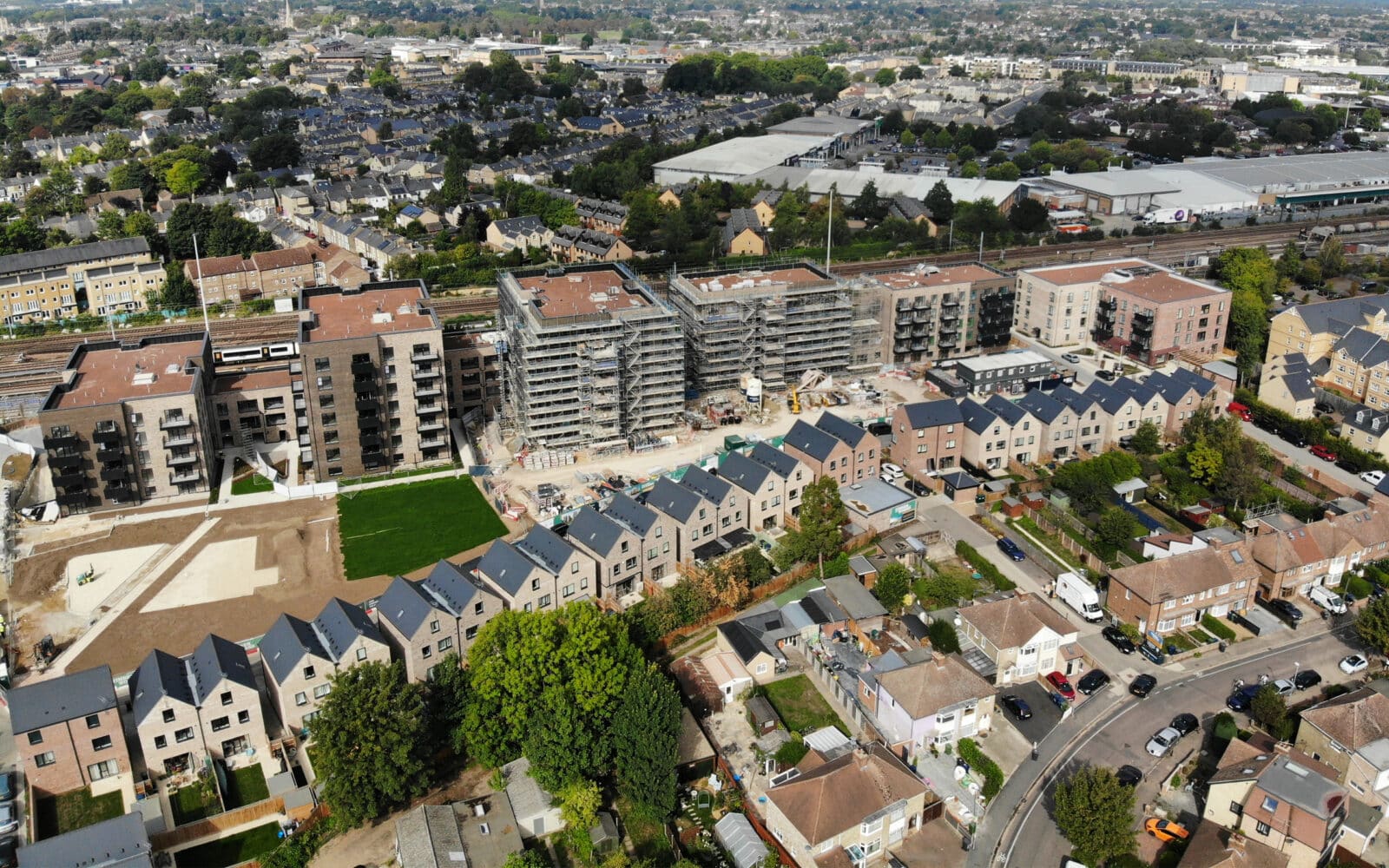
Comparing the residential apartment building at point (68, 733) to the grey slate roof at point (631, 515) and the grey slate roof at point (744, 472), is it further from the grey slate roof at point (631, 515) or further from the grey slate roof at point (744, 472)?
the grey slate roof at point (744, 472)

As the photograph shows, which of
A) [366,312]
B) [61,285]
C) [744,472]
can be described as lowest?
[744,472]

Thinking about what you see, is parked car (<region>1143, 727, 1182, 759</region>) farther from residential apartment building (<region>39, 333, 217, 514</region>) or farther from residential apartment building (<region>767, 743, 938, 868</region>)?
residential apartment building (<region>39, 333, 217, 514</region>)

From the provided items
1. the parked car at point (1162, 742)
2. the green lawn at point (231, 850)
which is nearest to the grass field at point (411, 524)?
the green lawn at point (231, 850)

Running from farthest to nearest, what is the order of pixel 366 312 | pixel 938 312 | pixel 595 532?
pixel 938 312 < pixel 366 312 < pixel 595 532

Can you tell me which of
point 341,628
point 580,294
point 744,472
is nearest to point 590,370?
point 580,294

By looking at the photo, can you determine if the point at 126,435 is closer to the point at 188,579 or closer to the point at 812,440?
the point at 188,579

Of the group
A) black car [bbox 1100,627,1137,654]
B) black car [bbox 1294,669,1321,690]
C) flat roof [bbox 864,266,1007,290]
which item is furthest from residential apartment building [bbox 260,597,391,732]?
flat roof [bbox 864,266,1007,290]

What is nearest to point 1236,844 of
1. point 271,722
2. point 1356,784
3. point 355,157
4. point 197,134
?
point 1356,784
